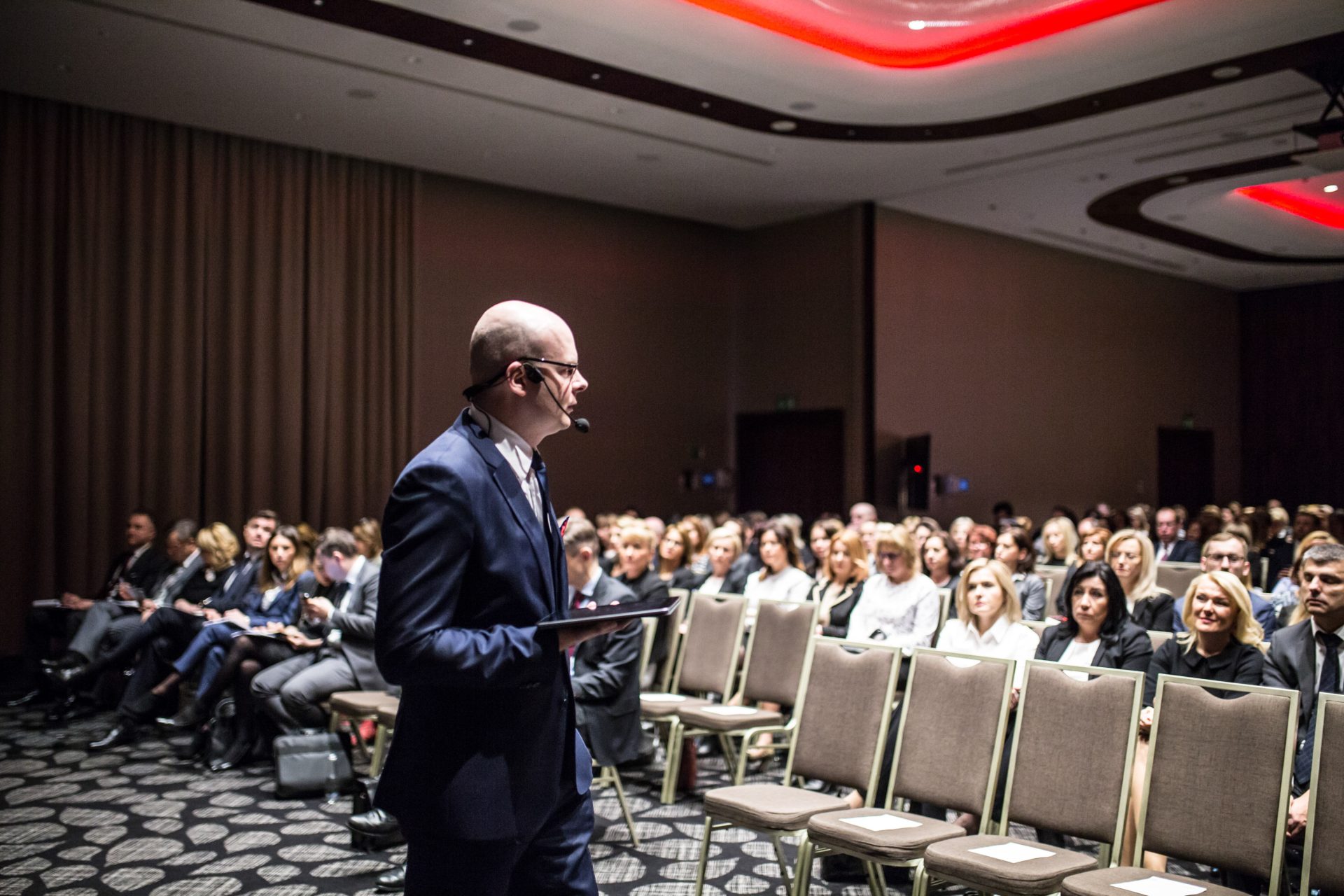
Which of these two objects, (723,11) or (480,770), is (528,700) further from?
(723,11)

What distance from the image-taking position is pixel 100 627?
766cm

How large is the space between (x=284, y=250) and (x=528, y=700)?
9.26m

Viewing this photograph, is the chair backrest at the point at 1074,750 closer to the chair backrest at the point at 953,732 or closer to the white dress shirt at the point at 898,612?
the chair backrest at the point at 953,732

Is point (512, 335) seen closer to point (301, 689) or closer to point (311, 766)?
point (311, 766)

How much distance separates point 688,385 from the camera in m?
13.2

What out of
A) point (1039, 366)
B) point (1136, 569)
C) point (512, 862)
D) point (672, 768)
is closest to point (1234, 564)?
point (1136, 569)

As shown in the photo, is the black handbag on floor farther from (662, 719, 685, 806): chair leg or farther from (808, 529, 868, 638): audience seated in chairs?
(808, 529, 868, 638): audience seated in chairs

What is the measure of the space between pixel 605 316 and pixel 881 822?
373 inches

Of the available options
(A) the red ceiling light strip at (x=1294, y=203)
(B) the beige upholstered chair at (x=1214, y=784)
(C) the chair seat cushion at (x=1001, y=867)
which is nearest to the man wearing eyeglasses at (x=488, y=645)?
(C) the chair seat cushion at (x=1001, y=867)

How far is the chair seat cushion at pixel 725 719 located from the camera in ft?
16.0

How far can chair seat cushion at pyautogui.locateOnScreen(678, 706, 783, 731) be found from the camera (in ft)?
16.0

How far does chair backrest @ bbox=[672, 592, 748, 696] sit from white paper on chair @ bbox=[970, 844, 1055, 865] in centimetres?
210

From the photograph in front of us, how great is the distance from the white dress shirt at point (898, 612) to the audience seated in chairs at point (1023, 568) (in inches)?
28.2

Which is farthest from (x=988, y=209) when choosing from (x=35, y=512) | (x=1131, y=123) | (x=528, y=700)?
(x=528, y=700)
